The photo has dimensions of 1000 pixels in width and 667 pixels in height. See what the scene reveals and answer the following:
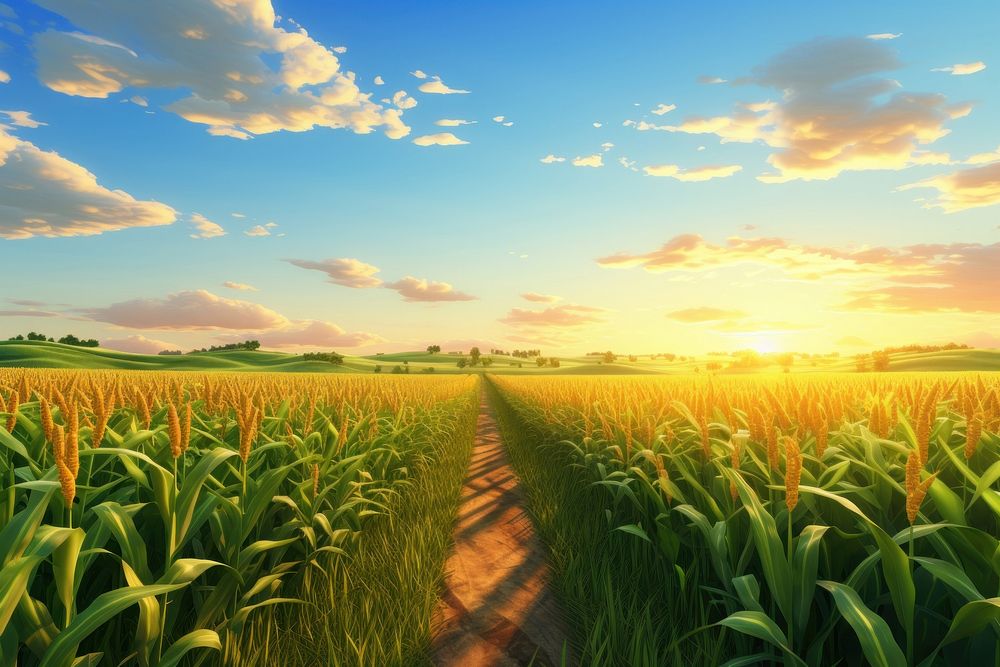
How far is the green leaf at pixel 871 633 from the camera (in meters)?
1.99

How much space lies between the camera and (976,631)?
2.04 meters

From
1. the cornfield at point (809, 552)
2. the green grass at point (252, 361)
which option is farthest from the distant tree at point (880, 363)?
the cornfield at point (809, 552)

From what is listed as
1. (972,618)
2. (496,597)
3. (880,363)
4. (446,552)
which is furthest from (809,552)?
(880,363)

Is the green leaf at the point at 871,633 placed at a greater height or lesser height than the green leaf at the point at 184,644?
greater

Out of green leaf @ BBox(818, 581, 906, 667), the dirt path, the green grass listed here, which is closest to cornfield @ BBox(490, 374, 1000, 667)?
green leaf @ BBox(818, 581, 906, 667)

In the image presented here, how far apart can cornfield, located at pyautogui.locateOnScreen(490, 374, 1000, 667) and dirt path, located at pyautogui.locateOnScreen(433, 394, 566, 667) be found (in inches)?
11.2

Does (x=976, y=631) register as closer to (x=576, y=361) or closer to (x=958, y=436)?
(x=958, y=436)

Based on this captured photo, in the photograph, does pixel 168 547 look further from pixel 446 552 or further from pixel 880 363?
pixel 880 363

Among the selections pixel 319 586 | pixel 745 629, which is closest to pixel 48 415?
pixel 319 586

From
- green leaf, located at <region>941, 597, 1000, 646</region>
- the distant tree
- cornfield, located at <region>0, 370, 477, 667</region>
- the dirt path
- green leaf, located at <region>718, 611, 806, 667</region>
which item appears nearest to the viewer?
green leaf, located at <region>941, 597, 1000, 646</region>

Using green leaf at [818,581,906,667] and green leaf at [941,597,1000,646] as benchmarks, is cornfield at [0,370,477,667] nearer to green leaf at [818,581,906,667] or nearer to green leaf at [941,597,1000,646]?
green leaf at [818,581,906,667]

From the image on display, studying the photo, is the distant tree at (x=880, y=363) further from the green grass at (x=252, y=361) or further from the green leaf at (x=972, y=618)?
the green leaf at (x=972, y=618)

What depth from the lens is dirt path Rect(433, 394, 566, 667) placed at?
3788mm

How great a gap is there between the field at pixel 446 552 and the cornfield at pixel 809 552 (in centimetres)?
2
